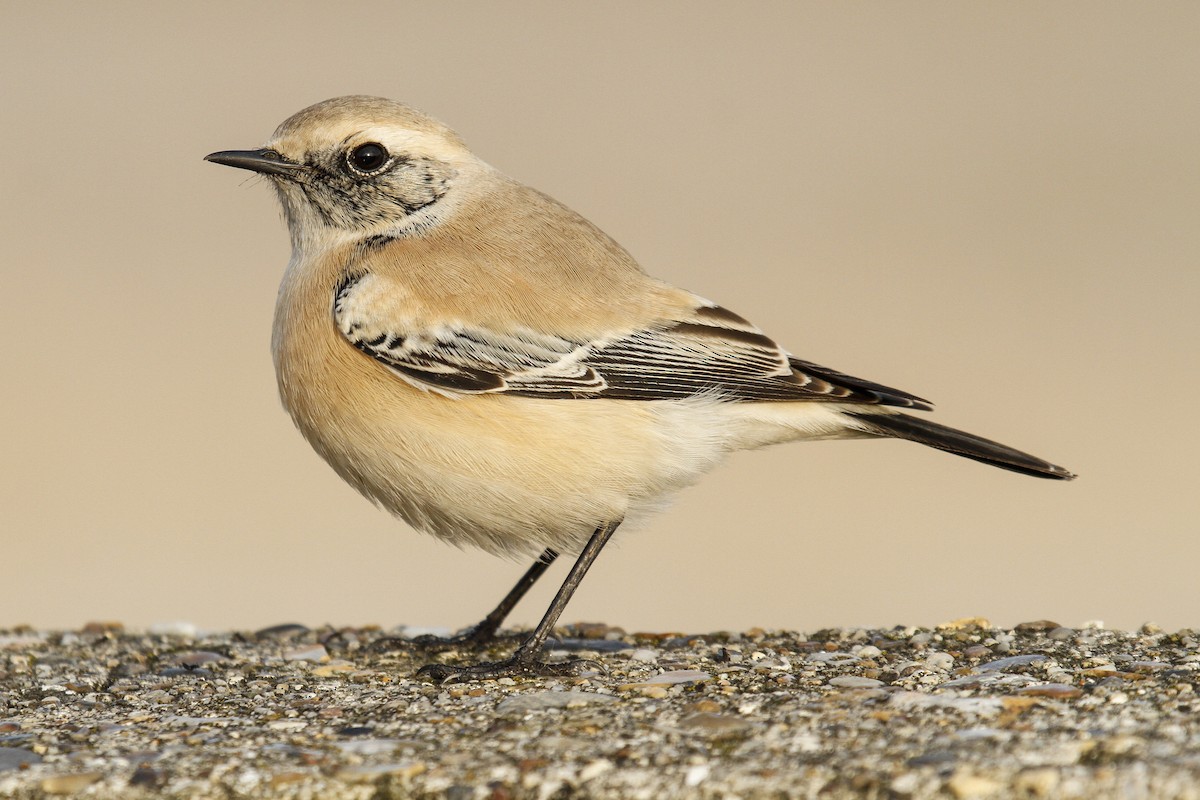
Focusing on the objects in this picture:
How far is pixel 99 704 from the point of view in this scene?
4.39 metres

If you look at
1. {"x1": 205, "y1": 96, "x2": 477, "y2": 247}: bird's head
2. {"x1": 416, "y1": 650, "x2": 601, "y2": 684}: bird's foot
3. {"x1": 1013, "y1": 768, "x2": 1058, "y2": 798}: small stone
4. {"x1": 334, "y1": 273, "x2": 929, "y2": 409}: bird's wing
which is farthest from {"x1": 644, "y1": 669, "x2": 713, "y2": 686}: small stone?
{"x1": 205, "y1": 96, "x2": 477, "y2": 247}: bird's head

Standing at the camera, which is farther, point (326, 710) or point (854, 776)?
point (326, 710)

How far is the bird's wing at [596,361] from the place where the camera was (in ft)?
16.9

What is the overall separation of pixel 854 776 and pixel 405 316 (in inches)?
115

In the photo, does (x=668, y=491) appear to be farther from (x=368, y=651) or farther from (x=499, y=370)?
(x=368, y=651)

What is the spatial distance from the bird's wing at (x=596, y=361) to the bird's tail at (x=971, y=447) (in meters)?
0.11

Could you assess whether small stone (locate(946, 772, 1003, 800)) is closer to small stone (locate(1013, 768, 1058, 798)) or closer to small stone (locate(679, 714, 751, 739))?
small stone (locate(1013, 768, 1058, 798))

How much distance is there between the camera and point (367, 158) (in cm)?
603

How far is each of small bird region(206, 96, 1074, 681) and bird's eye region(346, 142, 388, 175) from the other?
0.01m

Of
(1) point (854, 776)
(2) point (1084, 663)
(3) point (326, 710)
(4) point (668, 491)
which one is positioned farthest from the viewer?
(4) point (668, 491)

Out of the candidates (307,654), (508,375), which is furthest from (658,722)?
(307,654)

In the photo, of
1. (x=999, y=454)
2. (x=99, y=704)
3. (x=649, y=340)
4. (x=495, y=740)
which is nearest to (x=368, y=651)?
(x=99, y=704)

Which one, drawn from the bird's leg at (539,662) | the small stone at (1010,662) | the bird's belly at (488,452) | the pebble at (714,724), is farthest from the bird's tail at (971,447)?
the pebble at (714,724)

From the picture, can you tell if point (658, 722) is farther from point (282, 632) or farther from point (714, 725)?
point (282, 632)
